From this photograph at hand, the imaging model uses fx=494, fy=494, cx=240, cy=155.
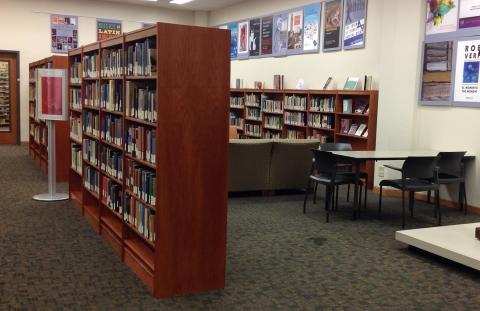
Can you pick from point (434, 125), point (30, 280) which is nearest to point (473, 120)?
point (434, 125)

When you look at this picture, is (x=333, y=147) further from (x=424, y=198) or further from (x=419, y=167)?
(x=424, y=198)

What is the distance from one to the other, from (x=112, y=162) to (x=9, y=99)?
9.72 m

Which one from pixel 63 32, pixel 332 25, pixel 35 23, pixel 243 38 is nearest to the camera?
pixel 332 25

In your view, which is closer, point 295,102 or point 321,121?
point 321,121

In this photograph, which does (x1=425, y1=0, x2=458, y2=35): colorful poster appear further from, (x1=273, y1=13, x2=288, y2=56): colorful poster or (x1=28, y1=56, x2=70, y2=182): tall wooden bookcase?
(x1=28, y1=56, x2=70, y2=182): tall wooden bookcase

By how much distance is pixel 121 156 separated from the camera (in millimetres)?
4699

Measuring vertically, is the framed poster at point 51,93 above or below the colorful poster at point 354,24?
below

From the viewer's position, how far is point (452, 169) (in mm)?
6625

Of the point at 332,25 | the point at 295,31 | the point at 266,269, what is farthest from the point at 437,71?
the point at 266,269

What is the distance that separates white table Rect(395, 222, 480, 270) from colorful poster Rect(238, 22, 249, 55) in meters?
8.55

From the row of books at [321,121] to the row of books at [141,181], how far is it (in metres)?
5.48

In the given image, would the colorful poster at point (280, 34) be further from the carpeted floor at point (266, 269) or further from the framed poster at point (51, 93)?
the framed poster at point (51, 93)

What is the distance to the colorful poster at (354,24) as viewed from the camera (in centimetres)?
891

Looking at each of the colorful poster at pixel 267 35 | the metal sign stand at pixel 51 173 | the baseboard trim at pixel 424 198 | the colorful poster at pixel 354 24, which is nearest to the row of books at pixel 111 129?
the metal sign stand at pixel 51 173
